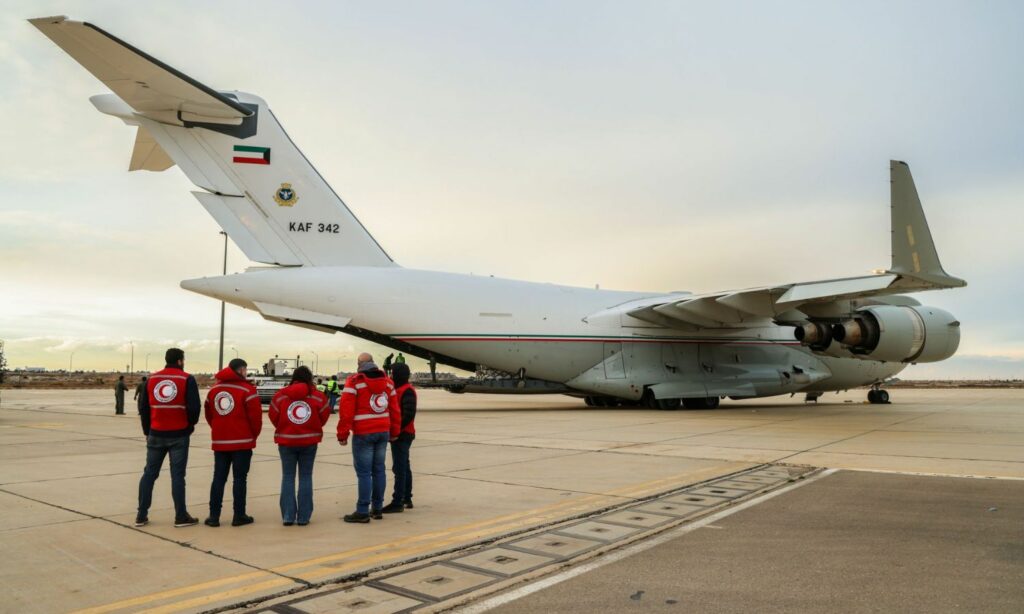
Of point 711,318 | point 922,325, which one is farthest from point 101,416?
point 922,325

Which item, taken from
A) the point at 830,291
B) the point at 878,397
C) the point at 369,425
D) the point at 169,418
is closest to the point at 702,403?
the point at 830,291

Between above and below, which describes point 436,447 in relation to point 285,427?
below

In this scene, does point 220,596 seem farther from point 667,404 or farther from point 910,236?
point 667,404

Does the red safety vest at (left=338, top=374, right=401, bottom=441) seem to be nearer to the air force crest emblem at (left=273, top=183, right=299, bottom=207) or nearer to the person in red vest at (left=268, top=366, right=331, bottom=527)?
the person in red vest at (left=268, top=366, right=331, bottom=527)

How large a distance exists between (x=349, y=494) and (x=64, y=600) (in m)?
3.42

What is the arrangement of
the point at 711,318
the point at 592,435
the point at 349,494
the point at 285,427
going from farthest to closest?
the point at 711,318 < the point at 592,435 < the point at 349,494 < the point at 285,427

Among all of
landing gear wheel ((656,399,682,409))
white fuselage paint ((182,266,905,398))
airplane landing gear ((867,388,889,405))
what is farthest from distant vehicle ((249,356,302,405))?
airplane landing gear ((867,388,889,405))

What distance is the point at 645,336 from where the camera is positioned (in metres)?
22.0

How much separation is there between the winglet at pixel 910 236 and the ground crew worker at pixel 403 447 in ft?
39.2

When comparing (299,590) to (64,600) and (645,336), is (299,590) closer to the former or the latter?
(64,600)

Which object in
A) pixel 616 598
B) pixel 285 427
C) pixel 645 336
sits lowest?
pixel 616 598

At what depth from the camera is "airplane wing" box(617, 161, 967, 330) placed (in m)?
14.7

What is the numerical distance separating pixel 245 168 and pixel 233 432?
527 inches

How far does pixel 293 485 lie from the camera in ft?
19.4
